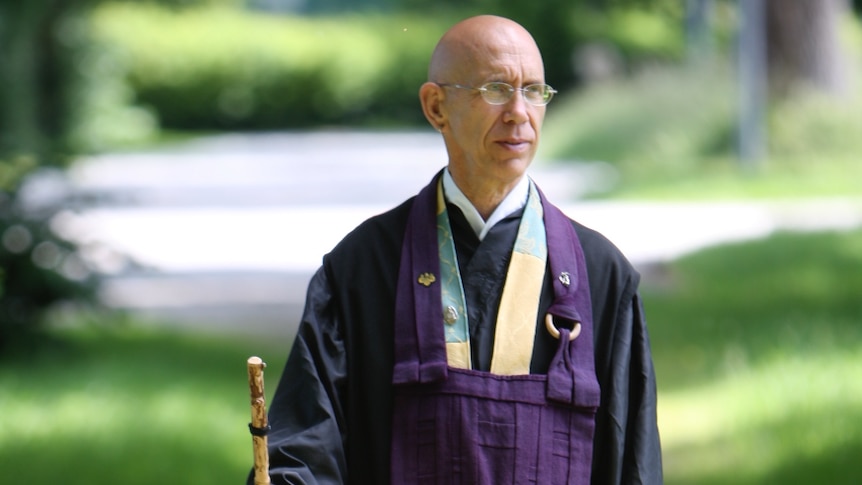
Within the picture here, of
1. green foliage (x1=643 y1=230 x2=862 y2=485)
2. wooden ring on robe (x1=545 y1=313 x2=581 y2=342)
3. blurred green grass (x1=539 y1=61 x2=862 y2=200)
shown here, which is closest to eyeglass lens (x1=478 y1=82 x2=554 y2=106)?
wooden ring on robe (x1=545 y1=313 x2=581 y2=342)

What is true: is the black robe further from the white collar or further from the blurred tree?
the blurred tree

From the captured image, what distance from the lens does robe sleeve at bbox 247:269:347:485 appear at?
104 inches

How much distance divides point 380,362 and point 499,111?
50cm

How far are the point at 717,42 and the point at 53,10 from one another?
581 inches

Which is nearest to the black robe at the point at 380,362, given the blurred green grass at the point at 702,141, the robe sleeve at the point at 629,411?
the robe sleeve at the point at 629,411

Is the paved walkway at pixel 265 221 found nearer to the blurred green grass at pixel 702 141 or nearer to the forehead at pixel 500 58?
the blurred green grass at pixel 702 141

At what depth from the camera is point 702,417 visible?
7055 millimetres

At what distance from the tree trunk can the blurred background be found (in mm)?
31

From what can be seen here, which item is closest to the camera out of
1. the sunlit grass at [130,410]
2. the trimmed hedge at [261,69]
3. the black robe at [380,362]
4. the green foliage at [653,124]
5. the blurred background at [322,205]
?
the black robe at [380,362]

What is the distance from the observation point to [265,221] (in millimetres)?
14641

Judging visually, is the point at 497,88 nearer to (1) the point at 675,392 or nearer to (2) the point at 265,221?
(1) the point at 675,392

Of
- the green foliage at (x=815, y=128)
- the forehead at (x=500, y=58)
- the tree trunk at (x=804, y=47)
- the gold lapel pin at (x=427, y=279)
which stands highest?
the tree trunk at (x=804, y=47)

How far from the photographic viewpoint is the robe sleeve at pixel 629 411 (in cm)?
268

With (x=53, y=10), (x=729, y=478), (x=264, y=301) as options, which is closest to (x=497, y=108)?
(x=729, y=478)
